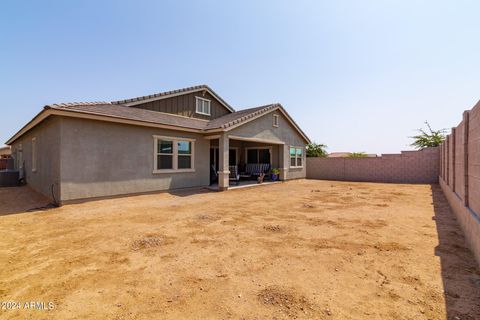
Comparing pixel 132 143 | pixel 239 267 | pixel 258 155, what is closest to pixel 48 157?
pixel 132 143

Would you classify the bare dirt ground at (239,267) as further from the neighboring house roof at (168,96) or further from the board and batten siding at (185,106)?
the board and batten siding at (185,106)

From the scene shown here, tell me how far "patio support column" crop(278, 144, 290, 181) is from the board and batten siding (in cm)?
512

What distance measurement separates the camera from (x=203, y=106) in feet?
47.5

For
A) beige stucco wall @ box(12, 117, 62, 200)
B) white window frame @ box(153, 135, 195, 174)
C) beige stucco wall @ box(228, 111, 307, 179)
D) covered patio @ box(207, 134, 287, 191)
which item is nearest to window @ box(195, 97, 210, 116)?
covered patio @ box(207, 134, 287, 191)

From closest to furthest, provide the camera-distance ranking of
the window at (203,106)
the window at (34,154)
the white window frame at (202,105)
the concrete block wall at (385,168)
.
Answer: the window at (34,154)
the white window frame at (202,105)
the window at (203,106)
the concrete block wall at (385,168)

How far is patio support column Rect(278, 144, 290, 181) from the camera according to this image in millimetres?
15438

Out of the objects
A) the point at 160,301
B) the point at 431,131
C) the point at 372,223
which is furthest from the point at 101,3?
the point at 431,131

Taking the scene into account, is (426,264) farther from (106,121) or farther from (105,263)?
(106,121)

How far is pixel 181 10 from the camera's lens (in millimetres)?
9492

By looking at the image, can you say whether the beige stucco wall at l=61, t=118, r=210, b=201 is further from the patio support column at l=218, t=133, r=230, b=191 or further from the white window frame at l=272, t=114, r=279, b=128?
the white window frame at l=272, t=114, r=279, b=128

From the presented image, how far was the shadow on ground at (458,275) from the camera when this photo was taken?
216cm

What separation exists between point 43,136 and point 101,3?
6018 millimetres

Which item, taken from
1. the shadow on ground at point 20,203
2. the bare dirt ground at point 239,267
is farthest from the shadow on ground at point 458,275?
the shadow on ground at point 20,203

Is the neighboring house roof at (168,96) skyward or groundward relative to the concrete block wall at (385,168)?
skyward
